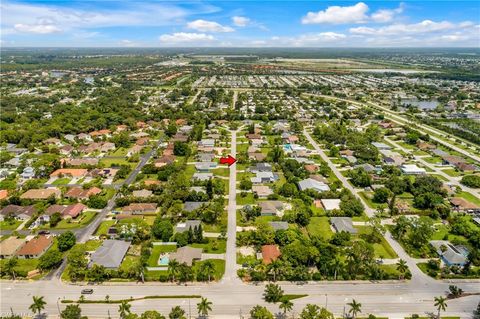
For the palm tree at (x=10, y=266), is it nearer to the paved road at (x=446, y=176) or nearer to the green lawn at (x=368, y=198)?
the green lawn at (x=368, y=198)

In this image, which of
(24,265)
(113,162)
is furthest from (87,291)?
(113,162)

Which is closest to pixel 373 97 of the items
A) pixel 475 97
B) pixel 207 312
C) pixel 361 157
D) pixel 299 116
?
pixel 475 97

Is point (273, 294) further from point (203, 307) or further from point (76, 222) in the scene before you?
point (76, 222)

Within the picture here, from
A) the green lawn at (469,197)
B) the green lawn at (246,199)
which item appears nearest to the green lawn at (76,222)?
the green lawn at (246,199)

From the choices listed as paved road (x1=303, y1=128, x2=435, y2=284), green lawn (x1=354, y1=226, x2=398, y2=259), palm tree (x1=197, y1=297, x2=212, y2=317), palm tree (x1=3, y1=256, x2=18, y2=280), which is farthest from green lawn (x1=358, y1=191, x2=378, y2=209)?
palm tree (x1=3, y1=256, x2=18, y2=280)

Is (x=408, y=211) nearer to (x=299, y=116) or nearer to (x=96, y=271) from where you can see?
(x=96, y=271)

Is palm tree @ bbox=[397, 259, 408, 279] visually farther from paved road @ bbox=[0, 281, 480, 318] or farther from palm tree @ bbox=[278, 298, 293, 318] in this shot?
palm tree @ bbox=[278, 298, 293, 318]
